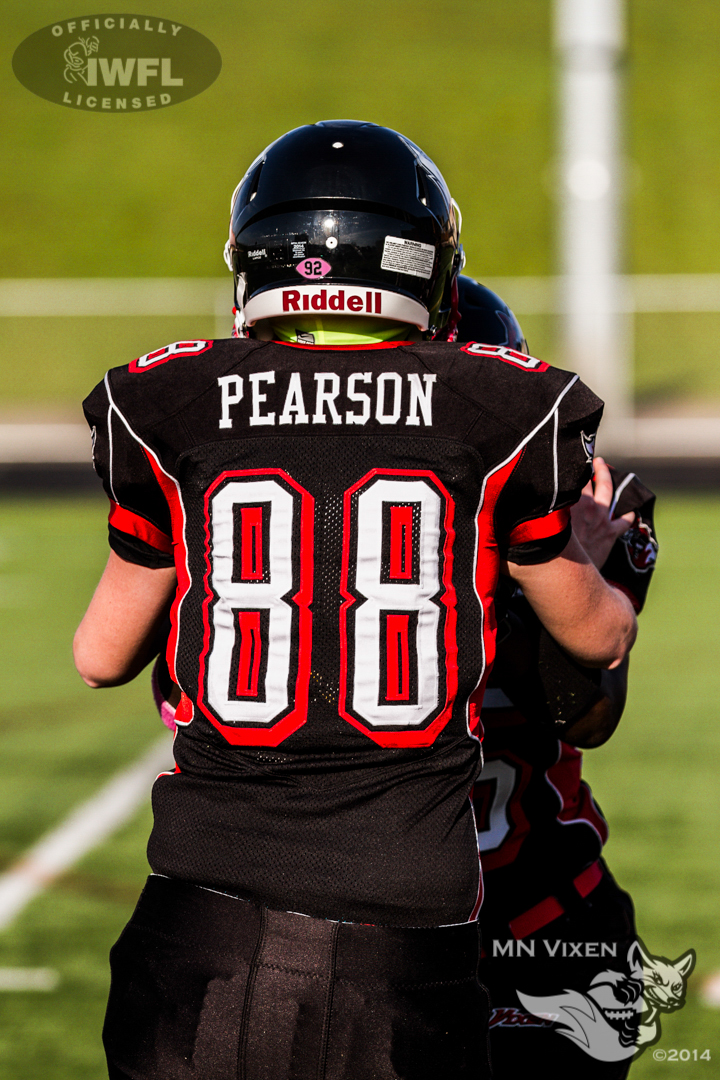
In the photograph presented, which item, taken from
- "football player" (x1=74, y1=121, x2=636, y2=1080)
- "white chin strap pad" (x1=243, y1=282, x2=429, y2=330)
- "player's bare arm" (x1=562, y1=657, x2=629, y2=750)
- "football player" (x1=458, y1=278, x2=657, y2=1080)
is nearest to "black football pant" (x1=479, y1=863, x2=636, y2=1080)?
"football player" (x1=458, y1=278, x2=657, y2=1080)

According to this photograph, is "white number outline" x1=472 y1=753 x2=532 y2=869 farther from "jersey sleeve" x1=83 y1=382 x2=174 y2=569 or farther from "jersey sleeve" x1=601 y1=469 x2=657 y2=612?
"jersey sleeve" x1=83 y1=382 x2=174 y2=569

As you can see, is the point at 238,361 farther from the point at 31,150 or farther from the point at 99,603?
the point at 31,150

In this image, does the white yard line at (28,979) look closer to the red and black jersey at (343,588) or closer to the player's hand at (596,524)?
the red and black jersey at (343,588)

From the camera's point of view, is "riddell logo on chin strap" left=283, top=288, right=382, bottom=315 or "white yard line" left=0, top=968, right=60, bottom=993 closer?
"riddell logo on chin strap" left=283, top=288, right=382, bottom=315

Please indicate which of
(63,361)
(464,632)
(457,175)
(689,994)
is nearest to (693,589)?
(689,994)

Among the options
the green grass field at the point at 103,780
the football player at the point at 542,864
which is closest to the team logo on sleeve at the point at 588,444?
the football player at the point at 542,864

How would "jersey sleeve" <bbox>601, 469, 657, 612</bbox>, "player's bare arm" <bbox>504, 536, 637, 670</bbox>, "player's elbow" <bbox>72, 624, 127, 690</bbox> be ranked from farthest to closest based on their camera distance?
"jersey sleeve" <bbox>601, 469, 657, 612</bbox> < "player's elbow" <bbox>72, 624, 127, 690</bbox> < "player's bare arm" <bbox>504, 536, 637, 670</bbox>

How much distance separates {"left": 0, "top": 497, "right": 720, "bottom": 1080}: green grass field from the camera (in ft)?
12.2

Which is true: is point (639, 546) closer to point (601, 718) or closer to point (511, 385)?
point (601, 718)

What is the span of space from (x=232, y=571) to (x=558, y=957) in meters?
1.10

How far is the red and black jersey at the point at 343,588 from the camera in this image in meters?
1.66

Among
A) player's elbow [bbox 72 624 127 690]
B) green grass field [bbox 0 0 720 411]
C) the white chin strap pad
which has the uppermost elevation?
green grass field [bbox 0 0 720 411]

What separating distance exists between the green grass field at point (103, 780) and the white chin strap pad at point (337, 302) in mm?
2441

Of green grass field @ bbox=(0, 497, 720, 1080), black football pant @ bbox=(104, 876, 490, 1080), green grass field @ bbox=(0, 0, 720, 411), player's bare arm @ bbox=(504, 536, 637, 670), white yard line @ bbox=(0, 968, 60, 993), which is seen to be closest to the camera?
black football pant @ bbox=(104, 876, 490, 1080)
